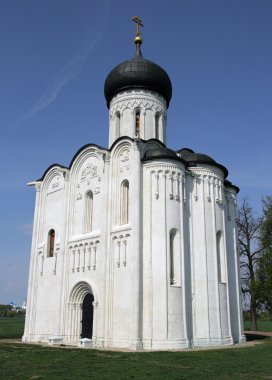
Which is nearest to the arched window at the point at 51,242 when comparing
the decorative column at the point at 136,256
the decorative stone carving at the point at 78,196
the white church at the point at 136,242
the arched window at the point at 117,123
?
the white church at the point at 136,242

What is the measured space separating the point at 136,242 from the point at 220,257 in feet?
14.6

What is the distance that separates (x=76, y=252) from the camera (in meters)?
17.5

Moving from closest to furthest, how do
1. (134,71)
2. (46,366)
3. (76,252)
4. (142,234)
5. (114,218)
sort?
(46,366) < (142,234) < (114,218) < (76,252) < (134,71)

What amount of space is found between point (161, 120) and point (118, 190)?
218 inches

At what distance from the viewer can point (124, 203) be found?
1639 centimetres

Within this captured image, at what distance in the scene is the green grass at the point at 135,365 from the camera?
333 inches

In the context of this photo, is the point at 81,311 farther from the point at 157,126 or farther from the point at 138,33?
the point at 138,33

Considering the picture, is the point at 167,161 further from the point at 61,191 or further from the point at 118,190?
the point at 61,191

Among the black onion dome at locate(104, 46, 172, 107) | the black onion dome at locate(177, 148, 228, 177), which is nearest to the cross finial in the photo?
the black onion dome at locate(104, 46, 172, 107)

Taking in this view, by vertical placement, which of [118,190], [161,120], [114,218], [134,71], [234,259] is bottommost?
[234,259]

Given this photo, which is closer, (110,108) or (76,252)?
(76,252)

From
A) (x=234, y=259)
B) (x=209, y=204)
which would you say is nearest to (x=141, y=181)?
(x=209, y=204)

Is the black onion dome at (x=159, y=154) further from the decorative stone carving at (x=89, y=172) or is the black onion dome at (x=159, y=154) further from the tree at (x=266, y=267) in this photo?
the tree at (x=266, y=267)

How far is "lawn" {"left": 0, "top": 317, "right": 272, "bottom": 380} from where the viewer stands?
847 cm
